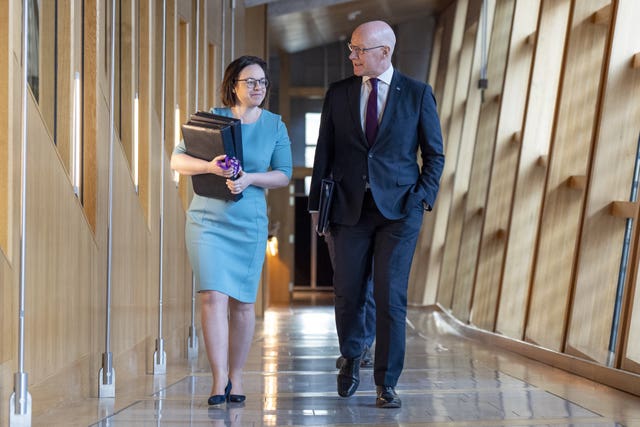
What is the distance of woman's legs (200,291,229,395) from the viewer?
4.20 m

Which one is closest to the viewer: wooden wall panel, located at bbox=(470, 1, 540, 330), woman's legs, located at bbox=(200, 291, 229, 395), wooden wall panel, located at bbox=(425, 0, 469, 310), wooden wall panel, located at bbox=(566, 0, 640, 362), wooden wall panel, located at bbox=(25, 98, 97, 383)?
wooden wall panel, located at bbox=(25, 98, 97, 383)

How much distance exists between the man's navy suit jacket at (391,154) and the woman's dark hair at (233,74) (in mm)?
363

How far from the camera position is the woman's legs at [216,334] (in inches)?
165

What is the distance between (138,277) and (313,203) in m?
1.45

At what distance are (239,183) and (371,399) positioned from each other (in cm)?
107

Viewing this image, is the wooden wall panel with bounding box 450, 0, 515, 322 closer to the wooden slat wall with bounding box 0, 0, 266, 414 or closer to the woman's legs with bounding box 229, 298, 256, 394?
the wooden slat wall with bounding box 0, 0, 266, 414

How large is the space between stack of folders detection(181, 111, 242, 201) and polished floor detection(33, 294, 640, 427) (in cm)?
87

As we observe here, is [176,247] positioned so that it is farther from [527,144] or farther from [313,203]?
[527,144]

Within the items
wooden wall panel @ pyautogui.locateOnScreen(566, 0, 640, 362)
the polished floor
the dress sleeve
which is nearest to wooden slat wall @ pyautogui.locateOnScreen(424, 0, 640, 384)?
wooden wall panel @ pyautogui.locateOnScreen(566, 0, 640, 362)

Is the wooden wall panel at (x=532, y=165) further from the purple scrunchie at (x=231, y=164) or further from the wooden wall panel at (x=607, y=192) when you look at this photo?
the purple scrunchie at (x=231, y=164)

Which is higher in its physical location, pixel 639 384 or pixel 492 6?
pixel 492 6

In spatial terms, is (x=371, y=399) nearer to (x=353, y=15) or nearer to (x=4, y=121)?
(x=4, y=121)

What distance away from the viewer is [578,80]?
6980 millimetres

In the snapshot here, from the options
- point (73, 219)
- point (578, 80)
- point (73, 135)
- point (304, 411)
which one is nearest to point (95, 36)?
point (73, 135)
